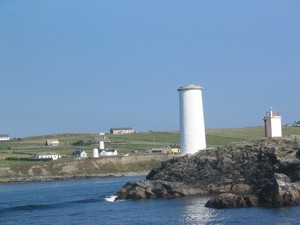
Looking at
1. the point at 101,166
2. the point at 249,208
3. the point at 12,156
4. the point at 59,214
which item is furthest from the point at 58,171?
the point at 249,208

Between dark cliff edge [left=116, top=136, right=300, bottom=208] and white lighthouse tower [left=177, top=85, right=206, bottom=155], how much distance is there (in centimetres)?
171

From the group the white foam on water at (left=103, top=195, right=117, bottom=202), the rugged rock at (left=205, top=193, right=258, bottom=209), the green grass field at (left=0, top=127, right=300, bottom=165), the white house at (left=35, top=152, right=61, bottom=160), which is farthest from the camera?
the green grass field at (left=0, top=127, right=300, bottom=165)

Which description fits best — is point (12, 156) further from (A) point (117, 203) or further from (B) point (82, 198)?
(A) point (117, 203)

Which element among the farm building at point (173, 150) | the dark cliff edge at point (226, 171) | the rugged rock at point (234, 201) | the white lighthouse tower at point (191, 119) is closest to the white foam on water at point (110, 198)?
the dark cliff edge at point (226, 171)

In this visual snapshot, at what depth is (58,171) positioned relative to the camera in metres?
86.3

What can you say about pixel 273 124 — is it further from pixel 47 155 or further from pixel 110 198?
pixel 47 155

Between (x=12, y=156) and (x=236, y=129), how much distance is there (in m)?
44.3

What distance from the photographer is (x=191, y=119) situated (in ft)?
147

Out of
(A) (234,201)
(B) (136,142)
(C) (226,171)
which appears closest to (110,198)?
(C) (226,171)

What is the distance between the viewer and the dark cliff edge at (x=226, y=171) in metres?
38.3

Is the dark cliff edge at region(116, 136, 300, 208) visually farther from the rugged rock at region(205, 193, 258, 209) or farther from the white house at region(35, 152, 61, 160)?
the white house at region(35, 152, 61, 160)

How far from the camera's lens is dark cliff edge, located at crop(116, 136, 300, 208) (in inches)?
1508

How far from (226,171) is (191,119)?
536cm

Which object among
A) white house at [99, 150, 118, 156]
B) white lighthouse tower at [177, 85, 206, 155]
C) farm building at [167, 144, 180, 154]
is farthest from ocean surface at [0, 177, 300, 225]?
white house at [99, 150, 118, 156]
